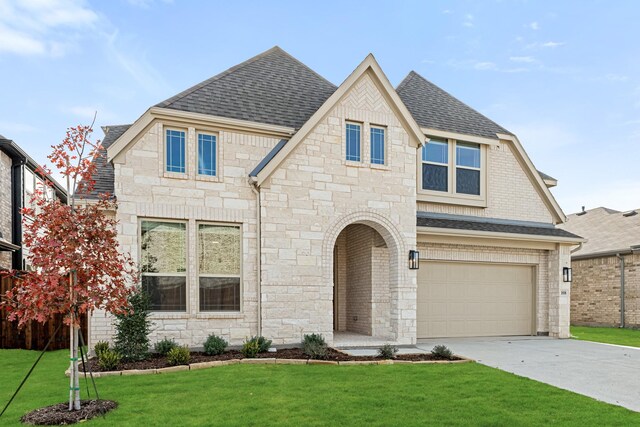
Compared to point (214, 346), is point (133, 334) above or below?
above

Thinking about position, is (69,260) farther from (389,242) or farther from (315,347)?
(389,242)

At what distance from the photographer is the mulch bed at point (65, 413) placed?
5914 millimetres

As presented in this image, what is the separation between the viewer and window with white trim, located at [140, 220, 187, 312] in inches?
418

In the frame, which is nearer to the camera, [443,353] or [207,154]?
[443,353]

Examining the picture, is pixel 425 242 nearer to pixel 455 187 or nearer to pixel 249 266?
A: pixel 455 187

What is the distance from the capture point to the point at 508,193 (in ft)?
50.4

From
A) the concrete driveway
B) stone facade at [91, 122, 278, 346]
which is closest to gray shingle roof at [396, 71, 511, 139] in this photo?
stone facade at [91, 122, 278, 346]

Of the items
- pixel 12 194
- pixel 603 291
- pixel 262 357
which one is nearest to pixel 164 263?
pixel 262 357

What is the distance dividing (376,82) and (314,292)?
5.83 m

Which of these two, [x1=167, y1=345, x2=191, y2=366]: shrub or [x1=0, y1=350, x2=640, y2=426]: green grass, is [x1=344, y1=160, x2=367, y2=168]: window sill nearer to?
[x1=0, y1=350, x2=640, y2=426]: green grass

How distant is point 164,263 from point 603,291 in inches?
767

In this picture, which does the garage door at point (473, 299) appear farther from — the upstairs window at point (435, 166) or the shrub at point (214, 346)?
the shrub at point (214, 346)

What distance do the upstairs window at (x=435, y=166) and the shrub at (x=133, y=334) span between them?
8893mm

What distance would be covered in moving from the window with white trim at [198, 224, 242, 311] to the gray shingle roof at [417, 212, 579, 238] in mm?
5353
